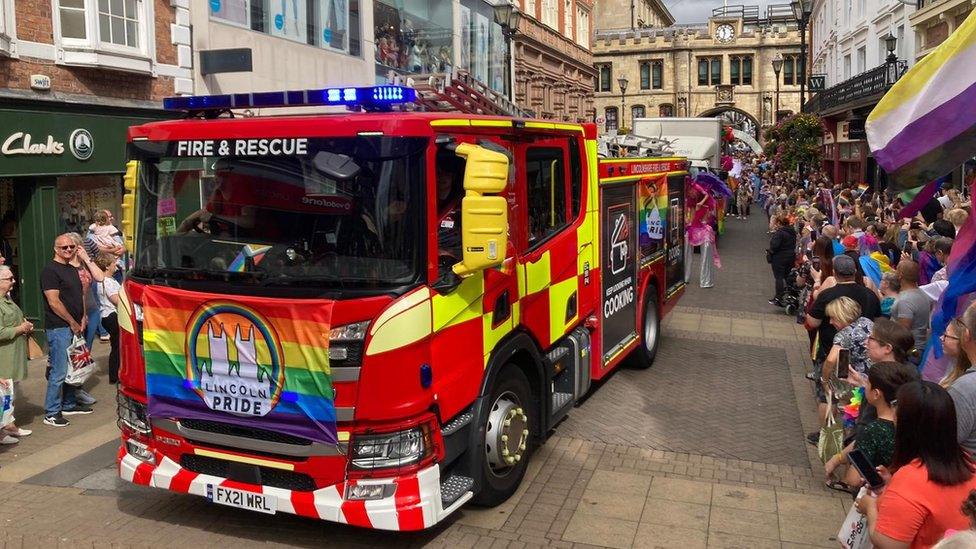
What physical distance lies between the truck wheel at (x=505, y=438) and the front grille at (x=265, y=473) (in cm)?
119

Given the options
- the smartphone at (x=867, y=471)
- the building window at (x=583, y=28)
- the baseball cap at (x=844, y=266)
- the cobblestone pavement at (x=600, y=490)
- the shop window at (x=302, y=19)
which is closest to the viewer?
the smartphone at (x=867, y=471)

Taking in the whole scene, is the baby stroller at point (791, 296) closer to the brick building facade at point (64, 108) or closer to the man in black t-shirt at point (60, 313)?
the brick building facade at point (64, 108)

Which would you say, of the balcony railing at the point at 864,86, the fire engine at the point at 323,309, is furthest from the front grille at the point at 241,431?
the balcony railing at the point at 864,86

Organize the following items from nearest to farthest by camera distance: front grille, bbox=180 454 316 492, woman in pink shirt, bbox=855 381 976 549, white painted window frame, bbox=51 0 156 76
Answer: woman in pink shirt, bbox=855 381 976 549 → front grille, bbox=180 454 316 492 → white painted window frame, bbox=51 0 156 76

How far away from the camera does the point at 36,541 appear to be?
5.84m

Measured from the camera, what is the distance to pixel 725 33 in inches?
2667

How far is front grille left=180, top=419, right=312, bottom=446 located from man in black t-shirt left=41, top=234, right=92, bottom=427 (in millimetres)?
3431

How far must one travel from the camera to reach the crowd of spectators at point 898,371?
3609 mm

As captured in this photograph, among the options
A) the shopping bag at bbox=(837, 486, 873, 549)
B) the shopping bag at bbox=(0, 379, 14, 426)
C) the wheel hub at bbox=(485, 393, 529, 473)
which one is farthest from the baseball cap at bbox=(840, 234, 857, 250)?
the shopping bag at bbox=(0, 379, 14, 426)

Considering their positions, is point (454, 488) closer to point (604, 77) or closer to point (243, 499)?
point (243, 499)

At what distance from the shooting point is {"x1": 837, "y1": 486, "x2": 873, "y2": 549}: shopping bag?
420 cm

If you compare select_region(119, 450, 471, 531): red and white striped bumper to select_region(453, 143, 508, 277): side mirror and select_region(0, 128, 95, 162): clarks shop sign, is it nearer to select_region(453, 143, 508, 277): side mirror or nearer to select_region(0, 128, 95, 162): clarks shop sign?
select_region(453, 143, 508, 277): side mirror

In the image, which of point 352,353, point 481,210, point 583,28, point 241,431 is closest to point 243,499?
point 241,431

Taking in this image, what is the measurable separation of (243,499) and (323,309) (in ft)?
4.50
